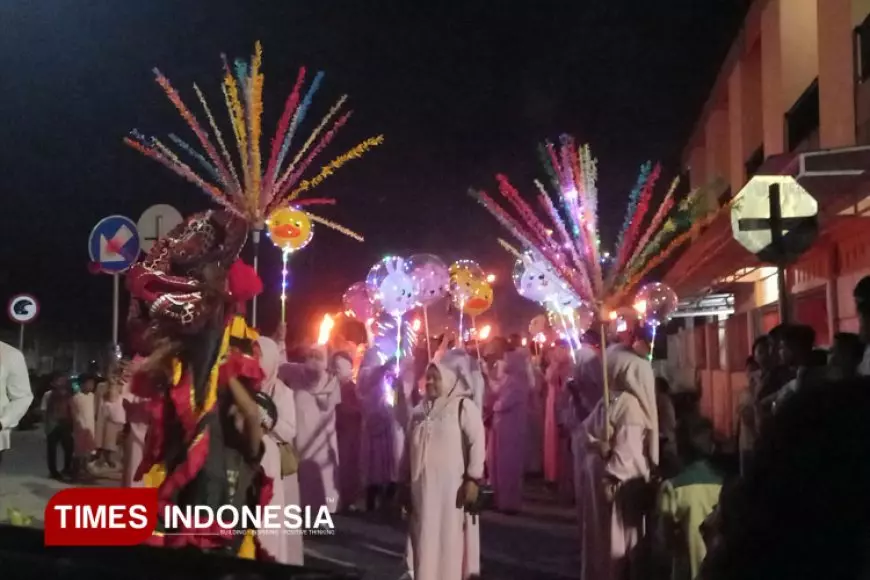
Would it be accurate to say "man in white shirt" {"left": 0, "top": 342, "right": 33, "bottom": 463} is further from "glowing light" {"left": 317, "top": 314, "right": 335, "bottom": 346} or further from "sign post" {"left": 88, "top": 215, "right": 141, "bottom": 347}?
"glowing light" {"left": 317, "top": 314, "right": 335, "bottom": 346}

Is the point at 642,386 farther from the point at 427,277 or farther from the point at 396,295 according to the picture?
the point at 427,277

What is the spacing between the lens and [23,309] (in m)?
15.7

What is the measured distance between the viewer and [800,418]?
132 cm

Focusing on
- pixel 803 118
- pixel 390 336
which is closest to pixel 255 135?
pixel 390 336

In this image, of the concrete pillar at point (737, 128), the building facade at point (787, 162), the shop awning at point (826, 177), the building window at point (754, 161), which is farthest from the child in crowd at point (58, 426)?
the concrete pillar at point (737, 128)

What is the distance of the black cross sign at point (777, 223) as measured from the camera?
19.2ft

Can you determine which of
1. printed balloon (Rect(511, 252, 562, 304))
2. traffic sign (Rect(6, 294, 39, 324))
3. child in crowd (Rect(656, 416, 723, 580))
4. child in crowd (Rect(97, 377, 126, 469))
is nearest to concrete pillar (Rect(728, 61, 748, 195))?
printed balloon (Rect(511, 252, 562, 304))

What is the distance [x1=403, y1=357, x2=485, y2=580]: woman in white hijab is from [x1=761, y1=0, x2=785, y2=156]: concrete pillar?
439 inches

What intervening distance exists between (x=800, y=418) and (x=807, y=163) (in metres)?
7.44

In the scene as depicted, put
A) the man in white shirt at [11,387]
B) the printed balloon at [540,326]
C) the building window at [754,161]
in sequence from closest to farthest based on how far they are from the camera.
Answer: the man in white shirt at [11,387]
the printed balloon at [540,326]
the building window at [754,161]

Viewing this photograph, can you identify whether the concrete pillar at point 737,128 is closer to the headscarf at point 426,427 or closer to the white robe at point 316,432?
the white robe at point 316,432

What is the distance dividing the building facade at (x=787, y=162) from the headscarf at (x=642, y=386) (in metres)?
2.67

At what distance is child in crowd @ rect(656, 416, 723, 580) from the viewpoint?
18.8 feet

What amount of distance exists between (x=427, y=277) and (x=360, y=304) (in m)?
2.02
